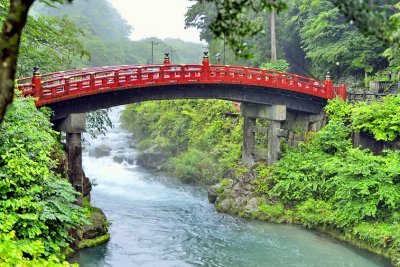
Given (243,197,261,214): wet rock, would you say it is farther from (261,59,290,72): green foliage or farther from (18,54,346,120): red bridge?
(261,59,290,72): green foliage

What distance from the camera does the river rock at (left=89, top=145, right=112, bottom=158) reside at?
162 ft

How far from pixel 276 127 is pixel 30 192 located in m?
20.3

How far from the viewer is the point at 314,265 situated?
22.9m

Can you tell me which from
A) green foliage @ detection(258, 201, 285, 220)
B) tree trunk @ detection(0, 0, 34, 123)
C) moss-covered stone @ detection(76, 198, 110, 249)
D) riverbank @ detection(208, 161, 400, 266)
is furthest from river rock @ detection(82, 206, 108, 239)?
tree trunk @ detection(0, 0, 34, 123)

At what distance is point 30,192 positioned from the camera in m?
16.0

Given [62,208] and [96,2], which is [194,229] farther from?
[96,2]

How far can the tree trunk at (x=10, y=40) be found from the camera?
5.93 m

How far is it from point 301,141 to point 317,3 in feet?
46.8

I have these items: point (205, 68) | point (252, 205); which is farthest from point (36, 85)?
point (252, 205)

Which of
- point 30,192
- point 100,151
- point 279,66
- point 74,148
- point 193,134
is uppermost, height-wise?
point 279,66

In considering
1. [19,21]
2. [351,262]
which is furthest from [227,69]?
[19,21]

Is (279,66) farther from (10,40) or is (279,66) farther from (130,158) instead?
(10,40)

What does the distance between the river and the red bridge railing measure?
760 cm

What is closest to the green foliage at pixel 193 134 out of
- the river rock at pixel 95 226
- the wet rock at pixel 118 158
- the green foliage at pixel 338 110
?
the wet rock at pixel 118 158
